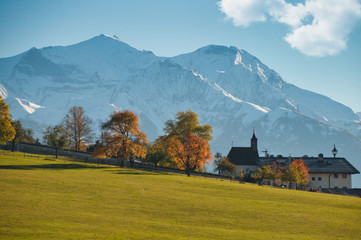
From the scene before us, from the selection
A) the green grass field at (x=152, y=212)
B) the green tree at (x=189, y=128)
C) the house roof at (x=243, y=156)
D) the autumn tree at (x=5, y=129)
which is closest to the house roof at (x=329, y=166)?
the house roof at (x=243, y=156)

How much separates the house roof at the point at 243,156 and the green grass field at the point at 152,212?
7755 cm

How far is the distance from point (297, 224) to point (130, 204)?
15.5 meters

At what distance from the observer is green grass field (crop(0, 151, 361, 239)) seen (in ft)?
83.7

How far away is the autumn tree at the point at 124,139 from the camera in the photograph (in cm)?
6875

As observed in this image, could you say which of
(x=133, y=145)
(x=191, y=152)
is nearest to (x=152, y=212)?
(x=133, y=145)

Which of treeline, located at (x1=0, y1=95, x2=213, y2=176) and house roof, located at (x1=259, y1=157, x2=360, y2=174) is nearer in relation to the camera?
treeline, located at (x1=0, y1=95, x2=213, y2=176)

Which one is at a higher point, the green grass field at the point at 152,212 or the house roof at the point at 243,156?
the house roof at the point at 243,156

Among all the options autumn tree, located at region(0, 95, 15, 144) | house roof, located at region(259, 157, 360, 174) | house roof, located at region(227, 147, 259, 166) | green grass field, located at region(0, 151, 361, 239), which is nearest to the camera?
green grass field, located at region(0, 151, 361, 239)

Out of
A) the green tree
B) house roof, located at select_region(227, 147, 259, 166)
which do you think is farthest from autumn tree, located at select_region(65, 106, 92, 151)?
house roof, located at select_region(227, 147, 259, 166)

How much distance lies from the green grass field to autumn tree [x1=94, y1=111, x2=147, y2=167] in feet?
59.5

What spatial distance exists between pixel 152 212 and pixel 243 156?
99484 mm

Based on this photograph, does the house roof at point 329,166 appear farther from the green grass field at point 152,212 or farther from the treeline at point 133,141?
the green grass field at point 152,212

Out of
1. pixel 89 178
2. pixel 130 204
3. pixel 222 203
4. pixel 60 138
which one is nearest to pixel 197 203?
pixel 222 203

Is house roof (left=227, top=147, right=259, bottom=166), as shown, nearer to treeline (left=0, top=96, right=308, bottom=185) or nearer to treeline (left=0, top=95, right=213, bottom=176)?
treeline (left=0, top=96, right=308, bottom=185)
